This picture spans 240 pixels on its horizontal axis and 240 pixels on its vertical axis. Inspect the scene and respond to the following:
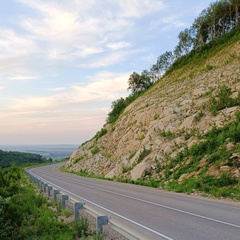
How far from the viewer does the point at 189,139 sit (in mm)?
24438

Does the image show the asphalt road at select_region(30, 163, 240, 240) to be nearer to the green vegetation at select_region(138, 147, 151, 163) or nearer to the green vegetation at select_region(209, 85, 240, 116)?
the green vegetation at select_region(138, 147, 151, 163)

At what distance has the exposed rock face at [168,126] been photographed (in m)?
24.9

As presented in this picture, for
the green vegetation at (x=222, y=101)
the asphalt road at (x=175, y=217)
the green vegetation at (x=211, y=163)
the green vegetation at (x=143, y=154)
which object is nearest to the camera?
the asphalt road at (x=175, y=217)

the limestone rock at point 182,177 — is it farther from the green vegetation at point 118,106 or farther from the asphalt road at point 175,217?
the green vegetation at point 118,106

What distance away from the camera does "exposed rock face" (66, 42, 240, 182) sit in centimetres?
2494

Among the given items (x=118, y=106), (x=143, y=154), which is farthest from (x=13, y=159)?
(x=143, y=154)

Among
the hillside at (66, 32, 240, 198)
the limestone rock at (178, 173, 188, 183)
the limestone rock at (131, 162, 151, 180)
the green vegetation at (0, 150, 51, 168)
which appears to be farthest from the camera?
the green vegetation at (0, 150, 51, 168)

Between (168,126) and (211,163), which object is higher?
(168,126)

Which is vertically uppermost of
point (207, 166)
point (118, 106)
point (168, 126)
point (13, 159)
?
point (118, 106)

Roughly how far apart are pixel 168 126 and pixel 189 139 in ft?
15.9

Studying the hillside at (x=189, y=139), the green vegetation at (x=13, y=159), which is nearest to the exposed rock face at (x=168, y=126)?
the hillside at (x=189, y=139)

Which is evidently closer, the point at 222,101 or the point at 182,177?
the point at 182,177

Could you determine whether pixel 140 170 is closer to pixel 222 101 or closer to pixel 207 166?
pixel 207 166

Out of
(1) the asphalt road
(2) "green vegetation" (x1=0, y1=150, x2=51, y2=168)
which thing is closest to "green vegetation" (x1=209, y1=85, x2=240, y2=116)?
(1) the asphalt road
